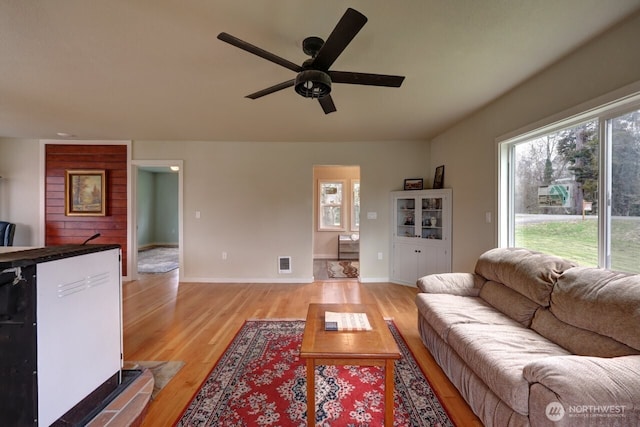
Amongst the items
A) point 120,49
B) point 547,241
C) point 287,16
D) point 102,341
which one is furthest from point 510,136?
point 102,341

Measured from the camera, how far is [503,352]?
4.85 feet

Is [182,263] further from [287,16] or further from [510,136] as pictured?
[510,136]

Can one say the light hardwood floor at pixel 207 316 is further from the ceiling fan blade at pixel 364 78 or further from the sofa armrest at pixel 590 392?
the ceiling fan blade at pixel 364 78

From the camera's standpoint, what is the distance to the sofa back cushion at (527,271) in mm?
1808

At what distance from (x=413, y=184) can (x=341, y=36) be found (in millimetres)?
3459

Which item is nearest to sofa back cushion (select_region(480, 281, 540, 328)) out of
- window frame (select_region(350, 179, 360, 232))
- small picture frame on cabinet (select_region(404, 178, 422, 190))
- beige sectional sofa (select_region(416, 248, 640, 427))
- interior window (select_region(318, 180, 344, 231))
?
beige sectional sofa (select_region(416, 248, 640, 427))

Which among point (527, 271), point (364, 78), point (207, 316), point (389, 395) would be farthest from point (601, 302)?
point (207, 316)

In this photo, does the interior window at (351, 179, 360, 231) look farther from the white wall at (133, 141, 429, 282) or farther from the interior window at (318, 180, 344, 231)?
the white wall at (133, 141, 429, 282)

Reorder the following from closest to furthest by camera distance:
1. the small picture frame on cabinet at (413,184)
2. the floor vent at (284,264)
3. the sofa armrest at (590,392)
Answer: the sofa armrest at (590,392)
the small picture frame on cabinet at (413,184)
the floor vent at (284,264)

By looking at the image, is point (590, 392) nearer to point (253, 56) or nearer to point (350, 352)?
point (350, 352)

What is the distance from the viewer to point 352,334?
1.65 metres

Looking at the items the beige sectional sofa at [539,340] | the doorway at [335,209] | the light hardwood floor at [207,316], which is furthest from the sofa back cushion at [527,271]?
the doorway at [335,209]

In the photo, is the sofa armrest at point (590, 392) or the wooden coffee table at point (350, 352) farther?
the wooden coffee table at point (350, 352)

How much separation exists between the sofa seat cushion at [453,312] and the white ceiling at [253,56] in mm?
1973
